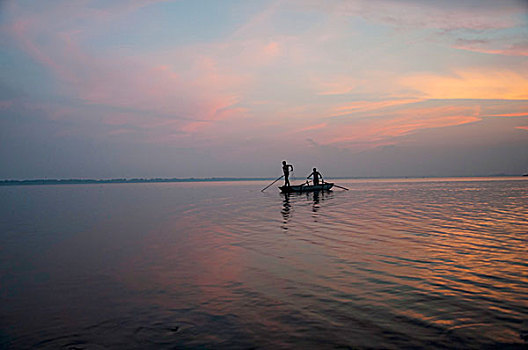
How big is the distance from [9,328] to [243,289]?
4986 millimetres

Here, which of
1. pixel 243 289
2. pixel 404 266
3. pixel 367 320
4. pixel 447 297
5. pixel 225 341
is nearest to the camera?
pixel 225 341

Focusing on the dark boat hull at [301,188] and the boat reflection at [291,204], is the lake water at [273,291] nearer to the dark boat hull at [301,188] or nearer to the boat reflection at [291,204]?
the boat reflection at [291,204]

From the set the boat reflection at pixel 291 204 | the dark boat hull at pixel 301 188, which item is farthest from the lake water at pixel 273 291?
the dark boat hull at pixel 301 188

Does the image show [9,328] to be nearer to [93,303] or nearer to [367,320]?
[93,303]

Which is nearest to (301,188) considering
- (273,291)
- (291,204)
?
(291,204)

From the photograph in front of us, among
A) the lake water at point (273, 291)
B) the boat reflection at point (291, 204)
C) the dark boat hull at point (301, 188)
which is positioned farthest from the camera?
the dark boat hull at point (301, 188)

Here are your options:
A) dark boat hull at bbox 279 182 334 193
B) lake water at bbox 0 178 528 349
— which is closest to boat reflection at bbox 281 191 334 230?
dark boat hull at bbox 279 182 334 193

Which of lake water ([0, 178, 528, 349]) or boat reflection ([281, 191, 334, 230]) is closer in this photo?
lake water ([0, 178, 528, 349])

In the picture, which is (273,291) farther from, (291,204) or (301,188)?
(301,188)

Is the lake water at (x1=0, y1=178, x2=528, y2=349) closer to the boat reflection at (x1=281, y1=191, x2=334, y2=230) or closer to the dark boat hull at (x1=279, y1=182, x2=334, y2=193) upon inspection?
the boat reflection at (x1=281, y1=191, x2=334, y2=230)

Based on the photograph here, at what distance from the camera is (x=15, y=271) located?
11.7 m

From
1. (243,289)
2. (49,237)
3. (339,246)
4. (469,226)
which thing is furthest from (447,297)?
(49,237)

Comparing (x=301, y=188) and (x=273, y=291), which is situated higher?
(x=301, y=188)

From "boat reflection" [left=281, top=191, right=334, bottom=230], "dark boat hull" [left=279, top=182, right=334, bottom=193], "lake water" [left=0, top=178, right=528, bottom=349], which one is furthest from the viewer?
"dark boat hull" [left=279, top=182, right=334, bottom=193]
